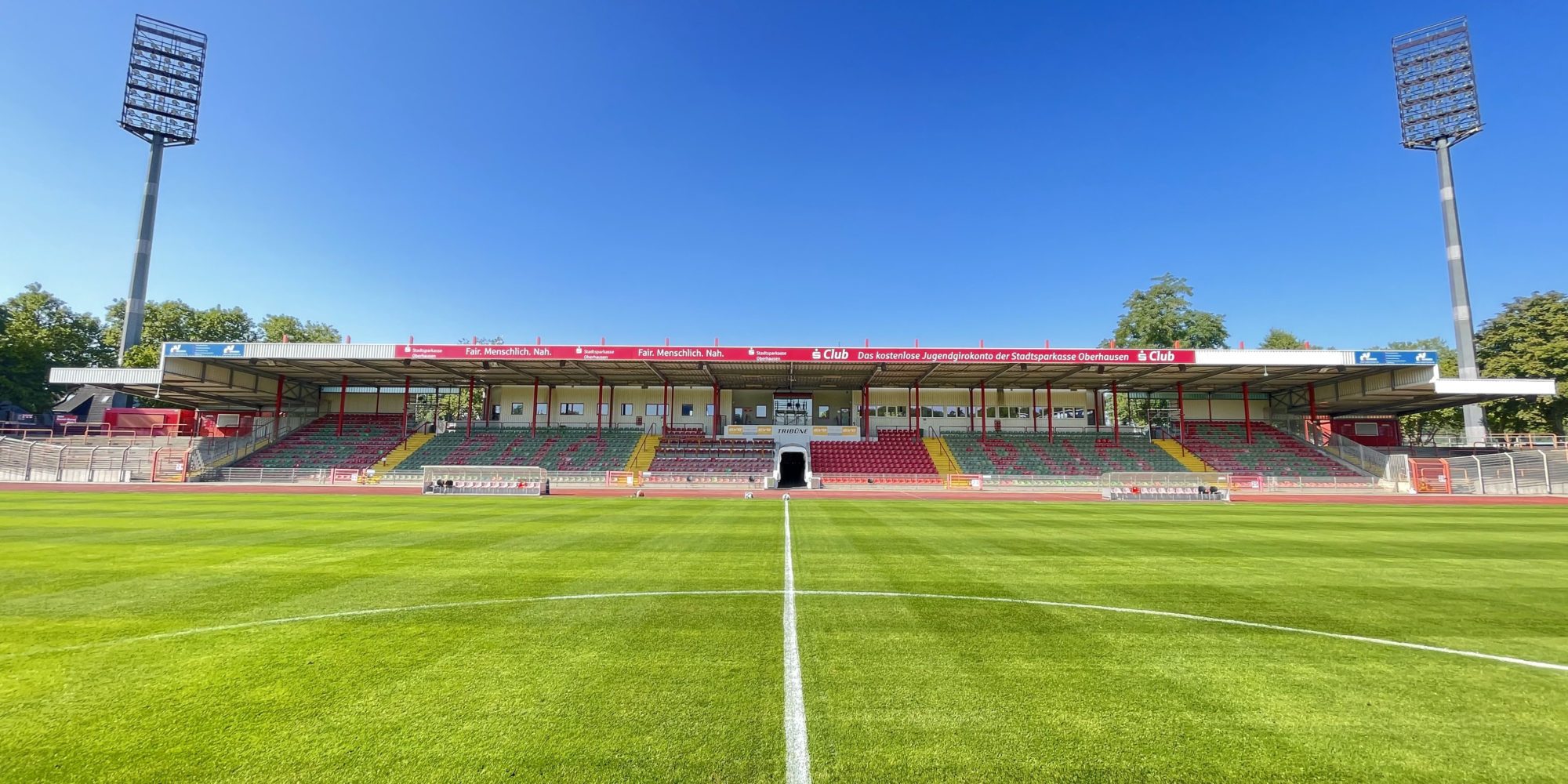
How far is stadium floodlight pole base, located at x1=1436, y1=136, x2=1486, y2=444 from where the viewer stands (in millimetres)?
43156

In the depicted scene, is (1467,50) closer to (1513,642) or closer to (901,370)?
(901,370)

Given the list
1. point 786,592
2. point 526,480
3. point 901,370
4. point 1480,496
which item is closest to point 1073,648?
point 786,592

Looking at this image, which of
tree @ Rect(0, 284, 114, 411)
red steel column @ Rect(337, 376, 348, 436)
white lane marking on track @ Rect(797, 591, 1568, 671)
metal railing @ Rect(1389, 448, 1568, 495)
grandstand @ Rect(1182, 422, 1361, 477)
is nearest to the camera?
white lane marking on track @ Rect(797, 591, 1568, 671)

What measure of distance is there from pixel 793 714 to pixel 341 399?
49476 millimetres

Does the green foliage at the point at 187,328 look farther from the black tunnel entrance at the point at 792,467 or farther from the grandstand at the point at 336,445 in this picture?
the black tunnel entrance at the point at 792,467

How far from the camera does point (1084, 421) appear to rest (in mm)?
43344

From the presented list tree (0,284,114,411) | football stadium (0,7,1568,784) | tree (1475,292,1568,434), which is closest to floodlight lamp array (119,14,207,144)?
tree (0,284,114,411)

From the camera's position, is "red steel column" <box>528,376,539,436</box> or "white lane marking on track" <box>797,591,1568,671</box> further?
"red steel column" <box>528,376,539,436</box>

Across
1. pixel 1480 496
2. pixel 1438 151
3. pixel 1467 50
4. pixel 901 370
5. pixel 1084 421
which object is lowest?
pixel 1480 496

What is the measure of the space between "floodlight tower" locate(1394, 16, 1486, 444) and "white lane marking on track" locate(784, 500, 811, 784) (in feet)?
203

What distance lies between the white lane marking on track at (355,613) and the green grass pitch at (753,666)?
0.06 meters

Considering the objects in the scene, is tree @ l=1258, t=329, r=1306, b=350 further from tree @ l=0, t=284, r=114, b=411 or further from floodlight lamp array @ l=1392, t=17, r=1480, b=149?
tree @ l=0, t=284, r=114, b=411

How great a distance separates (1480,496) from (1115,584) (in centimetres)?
3418

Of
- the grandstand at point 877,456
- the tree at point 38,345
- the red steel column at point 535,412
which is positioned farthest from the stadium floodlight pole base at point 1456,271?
the tree at point 38,345
